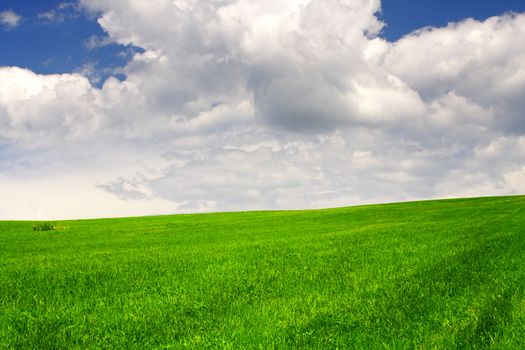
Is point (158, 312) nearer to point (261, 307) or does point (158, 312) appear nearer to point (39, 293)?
point (261, 307)

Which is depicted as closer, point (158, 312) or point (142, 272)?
point (158, 312)

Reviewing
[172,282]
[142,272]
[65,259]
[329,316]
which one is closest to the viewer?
[329,316]

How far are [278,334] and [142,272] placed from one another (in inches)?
348

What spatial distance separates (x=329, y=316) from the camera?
31.3ft

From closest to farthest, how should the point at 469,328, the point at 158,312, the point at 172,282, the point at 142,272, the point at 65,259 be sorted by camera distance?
the point at 469,328 → the point at 158,312 → the point at 172,282 → the point at 142,272 → the point at 65,259

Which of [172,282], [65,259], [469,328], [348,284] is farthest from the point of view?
[65,259]

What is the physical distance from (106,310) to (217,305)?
108 inches

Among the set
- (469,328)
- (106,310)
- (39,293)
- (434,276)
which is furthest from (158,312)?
(434,276)

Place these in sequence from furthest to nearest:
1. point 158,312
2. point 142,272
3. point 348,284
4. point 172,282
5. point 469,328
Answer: point 142,272
point 172,282
point 348,284
point 158,312
point 469,328

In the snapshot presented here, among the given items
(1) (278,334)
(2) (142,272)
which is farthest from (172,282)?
(1) (278,334)

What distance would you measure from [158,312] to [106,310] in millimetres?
1448

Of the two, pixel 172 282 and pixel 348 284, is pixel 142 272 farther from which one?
pixel 348 284

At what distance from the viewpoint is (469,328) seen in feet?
27.0

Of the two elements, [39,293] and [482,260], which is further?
[482,260]
